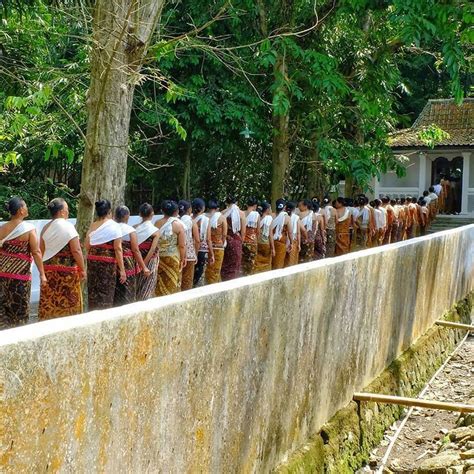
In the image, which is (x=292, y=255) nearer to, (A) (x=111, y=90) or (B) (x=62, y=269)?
(A) (x=111, y=90)

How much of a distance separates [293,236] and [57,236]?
8.03 m

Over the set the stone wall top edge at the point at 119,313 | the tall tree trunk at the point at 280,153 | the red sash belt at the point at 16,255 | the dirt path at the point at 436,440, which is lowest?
the dirt path at the point at 436,440

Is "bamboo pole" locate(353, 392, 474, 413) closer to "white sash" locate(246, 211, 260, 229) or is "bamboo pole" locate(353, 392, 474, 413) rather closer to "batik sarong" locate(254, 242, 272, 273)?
"white sash" locate(246, 211, 260, 229)

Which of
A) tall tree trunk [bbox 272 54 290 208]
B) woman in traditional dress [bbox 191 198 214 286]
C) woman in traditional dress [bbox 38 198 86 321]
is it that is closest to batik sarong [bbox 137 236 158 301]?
woman in traditional dress [bbox 38 198 86 321]

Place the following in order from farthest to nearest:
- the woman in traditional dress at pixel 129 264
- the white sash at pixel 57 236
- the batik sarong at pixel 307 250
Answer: the batik sarong at pixel 307 250 < the woman in traditional dress at pixel 129 264 < the white sash at pixel 57 236

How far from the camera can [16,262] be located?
8.22 m

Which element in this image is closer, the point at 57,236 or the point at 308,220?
the point at 57,236

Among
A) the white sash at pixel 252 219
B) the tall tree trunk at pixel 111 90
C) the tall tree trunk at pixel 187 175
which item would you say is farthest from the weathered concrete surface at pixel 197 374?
the tall tree trunk at pixel 187 175

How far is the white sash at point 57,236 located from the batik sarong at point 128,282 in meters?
1.23

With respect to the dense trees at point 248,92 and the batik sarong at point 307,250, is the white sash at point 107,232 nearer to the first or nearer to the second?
the dense trees at point 248,92

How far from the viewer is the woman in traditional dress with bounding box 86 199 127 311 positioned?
362 inches

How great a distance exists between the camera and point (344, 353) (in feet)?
21.7

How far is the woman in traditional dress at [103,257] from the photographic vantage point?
919 centimetres

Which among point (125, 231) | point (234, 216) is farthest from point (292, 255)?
point (125, 231)
